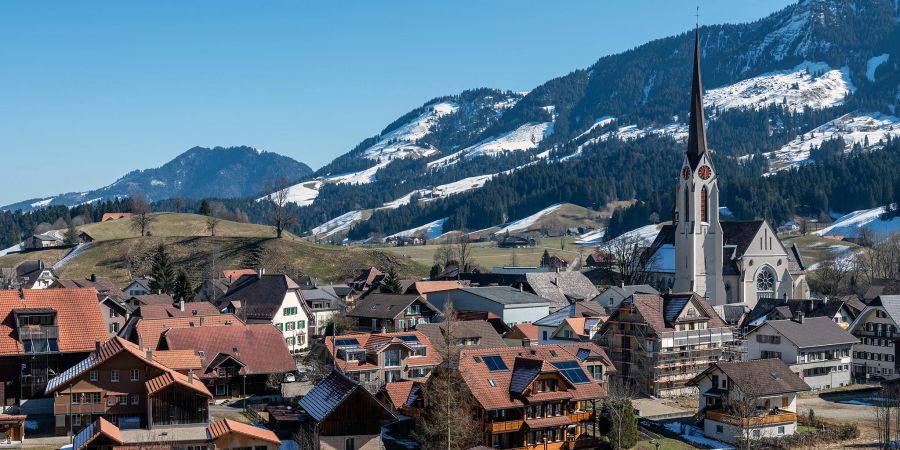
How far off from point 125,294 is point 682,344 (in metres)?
60.1

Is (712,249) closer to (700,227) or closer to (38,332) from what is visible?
(700,227)

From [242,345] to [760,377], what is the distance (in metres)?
29.7

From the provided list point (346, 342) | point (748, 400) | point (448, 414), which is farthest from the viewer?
point (346, 342)

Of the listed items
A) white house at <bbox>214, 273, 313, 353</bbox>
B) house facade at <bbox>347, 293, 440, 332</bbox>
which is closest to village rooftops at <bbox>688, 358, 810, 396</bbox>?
house facade at <bbox>347, 293, 440, 332</bbox>

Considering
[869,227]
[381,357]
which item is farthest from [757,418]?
[869,227]

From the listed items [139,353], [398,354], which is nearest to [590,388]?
[398,354]

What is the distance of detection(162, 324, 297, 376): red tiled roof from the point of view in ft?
182

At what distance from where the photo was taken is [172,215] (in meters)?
163

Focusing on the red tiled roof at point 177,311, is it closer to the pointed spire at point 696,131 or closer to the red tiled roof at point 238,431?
the red tiled roof at point 238,431

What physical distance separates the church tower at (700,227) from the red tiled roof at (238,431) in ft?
211

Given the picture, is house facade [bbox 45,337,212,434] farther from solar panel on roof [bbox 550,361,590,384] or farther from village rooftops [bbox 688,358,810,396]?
village rooftops [bbox 688,358,810,396]

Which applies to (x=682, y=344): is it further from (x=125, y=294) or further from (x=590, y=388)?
(x=125, y=294)

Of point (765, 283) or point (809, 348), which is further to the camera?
point (765, 283)

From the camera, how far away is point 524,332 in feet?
236
